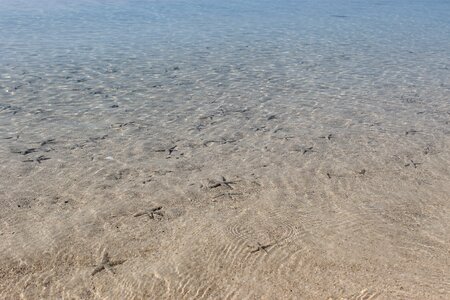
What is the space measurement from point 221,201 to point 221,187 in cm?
45

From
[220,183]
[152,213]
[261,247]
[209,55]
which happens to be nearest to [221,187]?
[220,183]

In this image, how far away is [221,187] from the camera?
7.19 meters

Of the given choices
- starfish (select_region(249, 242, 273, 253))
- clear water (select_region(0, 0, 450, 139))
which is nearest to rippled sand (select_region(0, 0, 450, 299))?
starfish (select_region(249, 242, 273, 253))

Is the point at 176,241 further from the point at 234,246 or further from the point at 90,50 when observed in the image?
the point at 90,50

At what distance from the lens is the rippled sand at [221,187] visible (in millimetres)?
5184

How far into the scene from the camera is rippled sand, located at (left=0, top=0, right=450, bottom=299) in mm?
5184

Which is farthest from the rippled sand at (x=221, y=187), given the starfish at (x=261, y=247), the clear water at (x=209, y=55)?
the clear water at (x=209, y=55)

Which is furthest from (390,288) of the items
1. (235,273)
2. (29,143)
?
(29,143)

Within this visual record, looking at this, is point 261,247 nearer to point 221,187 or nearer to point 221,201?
point 221,201

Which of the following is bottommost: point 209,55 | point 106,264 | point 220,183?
point 209,55

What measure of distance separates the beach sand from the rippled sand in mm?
23

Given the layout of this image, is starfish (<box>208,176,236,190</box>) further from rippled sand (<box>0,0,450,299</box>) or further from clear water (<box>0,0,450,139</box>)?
clear water (<box>0,0,450,139</box>)

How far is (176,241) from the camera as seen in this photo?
5812 mm

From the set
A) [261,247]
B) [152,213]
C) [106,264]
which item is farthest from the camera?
[152,213]
